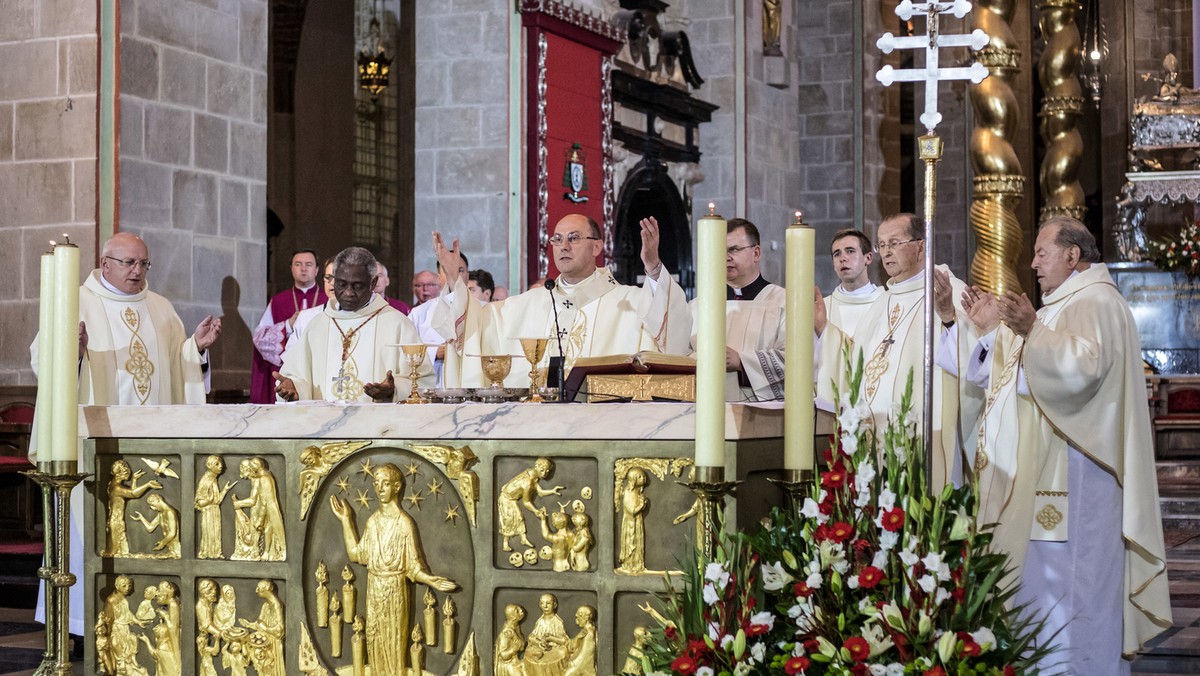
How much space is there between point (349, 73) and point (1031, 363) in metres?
14.5

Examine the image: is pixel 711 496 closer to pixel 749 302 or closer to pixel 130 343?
pixel 749 302

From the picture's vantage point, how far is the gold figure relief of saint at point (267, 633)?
382 centimetres

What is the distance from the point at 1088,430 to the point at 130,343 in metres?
3.91

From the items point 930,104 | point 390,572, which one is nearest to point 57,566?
point 390,572

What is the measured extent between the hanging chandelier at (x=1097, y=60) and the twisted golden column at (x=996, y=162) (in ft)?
25.6

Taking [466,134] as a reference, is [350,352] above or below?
below

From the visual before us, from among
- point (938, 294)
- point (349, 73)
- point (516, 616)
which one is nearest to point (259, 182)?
point (938, 294)

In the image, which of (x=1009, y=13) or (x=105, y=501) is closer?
(x=105, y=501)

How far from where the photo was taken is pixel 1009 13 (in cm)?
1120

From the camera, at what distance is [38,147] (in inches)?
312

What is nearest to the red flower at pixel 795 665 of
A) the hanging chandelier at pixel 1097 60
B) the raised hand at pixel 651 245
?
the raised hand at pixel 651 245

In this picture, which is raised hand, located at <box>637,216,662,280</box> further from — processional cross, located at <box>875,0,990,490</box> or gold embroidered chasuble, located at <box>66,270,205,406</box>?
gold embroidered chasuble, located at <box>66,270,205,406</box>

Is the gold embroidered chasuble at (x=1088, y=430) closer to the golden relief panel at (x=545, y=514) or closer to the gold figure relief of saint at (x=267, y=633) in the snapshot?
the golden relief panel at (x=545, y=514)

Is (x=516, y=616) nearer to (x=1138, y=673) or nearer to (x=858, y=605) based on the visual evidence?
(x=858, y=605)
